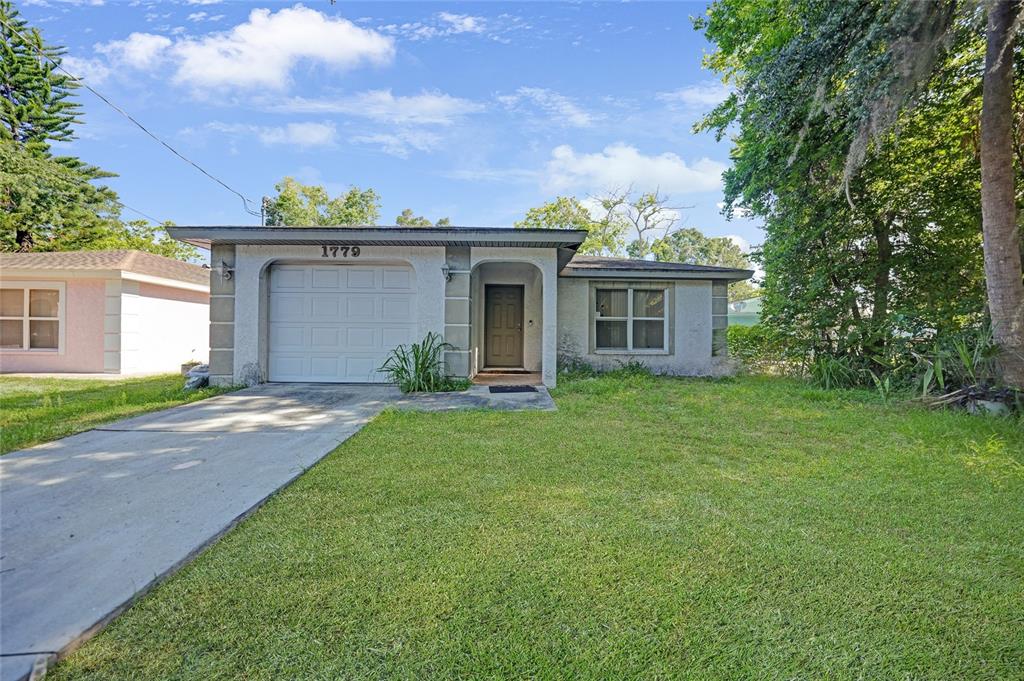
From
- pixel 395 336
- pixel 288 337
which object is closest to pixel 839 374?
pixel 395 336

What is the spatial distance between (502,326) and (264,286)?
5.54 m

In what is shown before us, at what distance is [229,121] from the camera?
60.4 ft

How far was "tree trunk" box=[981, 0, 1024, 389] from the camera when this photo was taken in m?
5.99

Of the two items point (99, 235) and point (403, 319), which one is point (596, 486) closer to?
point (403, 319)

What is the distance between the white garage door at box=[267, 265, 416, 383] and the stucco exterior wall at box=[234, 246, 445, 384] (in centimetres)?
23

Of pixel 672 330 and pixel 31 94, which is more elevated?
pixel 31 94

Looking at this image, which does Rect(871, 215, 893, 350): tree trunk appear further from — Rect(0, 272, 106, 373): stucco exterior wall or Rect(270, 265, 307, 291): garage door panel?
Rect(0, 272, 106, 373): stucco exterior wall

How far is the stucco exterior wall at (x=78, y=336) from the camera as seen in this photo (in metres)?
11.3

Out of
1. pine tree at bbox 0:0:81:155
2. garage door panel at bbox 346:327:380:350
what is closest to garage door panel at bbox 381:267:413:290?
garage door panel at bbox 346:327:380:350

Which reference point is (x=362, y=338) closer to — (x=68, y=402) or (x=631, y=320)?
(x=68, y=402)

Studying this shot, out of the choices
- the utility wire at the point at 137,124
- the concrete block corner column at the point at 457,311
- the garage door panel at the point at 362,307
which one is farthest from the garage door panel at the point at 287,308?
the utility wire at the point at 137,124

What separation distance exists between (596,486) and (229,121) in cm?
2120

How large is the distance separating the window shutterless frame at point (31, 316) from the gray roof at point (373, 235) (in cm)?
595

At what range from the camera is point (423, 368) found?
8188 millimetres
